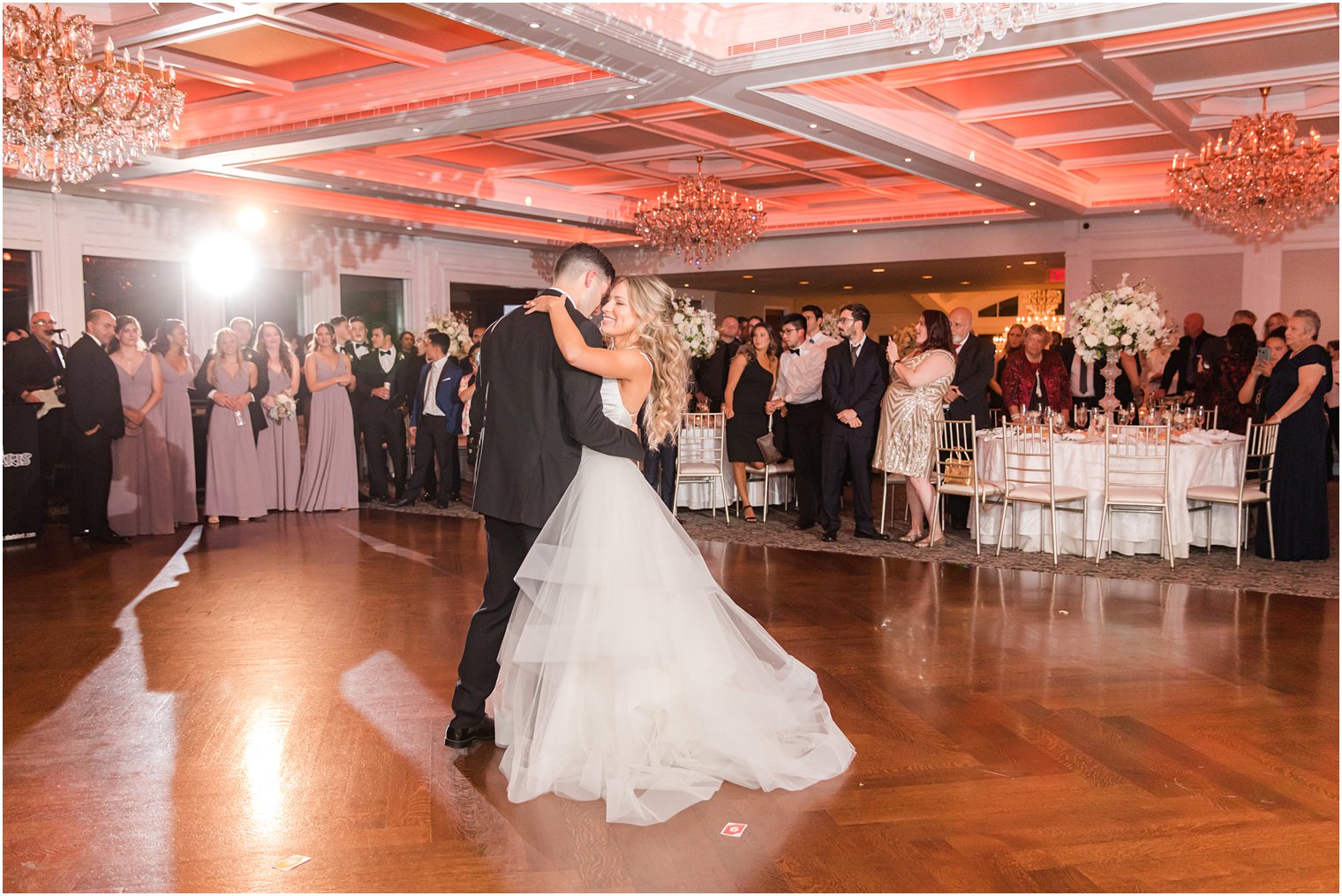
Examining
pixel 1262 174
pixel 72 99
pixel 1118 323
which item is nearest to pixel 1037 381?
pixel 1118 323

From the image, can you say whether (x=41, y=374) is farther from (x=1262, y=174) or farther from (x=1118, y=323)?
(x=1262, y=174)

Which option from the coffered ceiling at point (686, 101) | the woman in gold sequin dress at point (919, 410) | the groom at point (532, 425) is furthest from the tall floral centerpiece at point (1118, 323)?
the groom at point (532, 425)

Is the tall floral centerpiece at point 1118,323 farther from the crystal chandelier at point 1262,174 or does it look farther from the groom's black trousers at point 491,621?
the groom's black trousers at point 491,621

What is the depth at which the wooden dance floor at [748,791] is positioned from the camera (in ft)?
8.74

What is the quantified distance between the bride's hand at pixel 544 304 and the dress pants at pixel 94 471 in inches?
226

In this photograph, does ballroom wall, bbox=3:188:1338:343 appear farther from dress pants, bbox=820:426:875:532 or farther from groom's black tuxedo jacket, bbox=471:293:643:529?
groom's black tuxedo jacket, bbox=471:293:643:529

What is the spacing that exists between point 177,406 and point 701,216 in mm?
5610

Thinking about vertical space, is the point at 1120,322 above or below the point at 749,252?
below

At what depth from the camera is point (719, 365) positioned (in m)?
9.28

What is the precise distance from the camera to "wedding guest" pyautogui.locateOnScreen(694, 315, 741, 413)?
364 inches

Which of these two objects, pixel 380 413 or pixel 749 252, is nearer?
pixel 380 413

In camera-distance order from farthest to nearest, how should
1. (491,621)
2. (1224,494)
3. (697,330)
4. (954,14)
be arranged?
(697,330), (1224,494), (954,14), (491,621)

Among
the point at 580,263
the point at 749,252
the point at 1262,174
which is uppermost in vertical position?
the point at 749,252

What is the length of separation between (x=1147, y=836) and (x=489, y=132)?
27.8 ft
